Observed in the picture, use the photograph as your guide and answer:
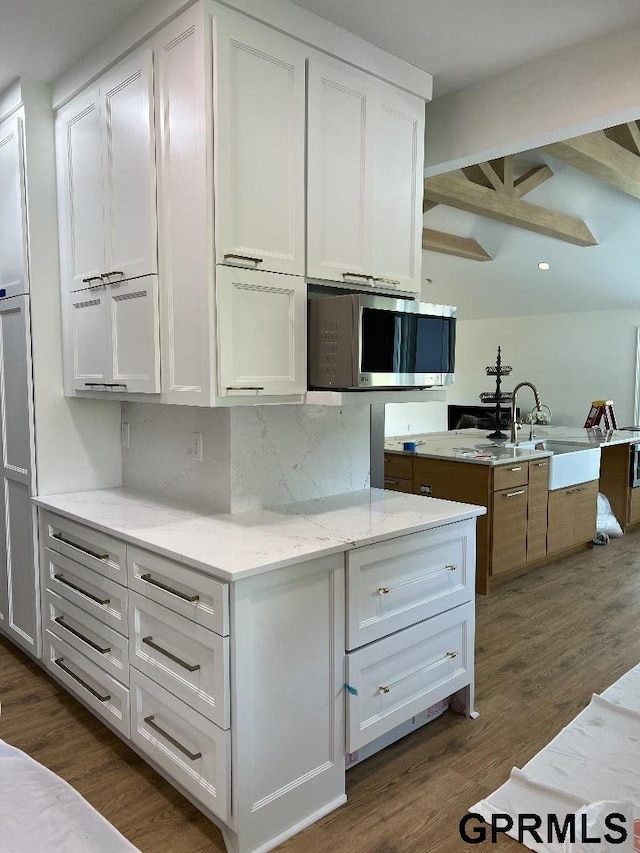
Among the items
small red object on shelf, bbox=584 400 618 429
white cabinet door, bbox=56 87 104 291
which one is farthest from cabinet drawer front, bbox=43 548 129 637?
small red object on shelf, bbox=584 400 618 429

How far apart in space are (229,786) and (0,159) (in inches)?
107

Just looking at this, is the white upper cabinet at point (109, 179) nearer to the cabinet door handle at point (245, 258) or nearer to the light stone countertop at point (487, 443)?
the cabinet door handle at point (245, 258)

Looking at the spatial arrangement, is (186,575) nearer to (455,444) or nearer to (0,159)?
(0,159)

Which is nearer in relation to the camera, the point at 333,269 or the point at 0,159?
the point at 333,269

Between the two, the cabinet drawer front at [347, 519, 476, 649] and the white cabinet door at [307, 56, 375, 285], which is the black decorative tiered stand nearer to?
the cabinet drawer front at [347, 519, 476, 649]

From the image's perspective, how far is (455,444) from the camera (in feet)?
15.6

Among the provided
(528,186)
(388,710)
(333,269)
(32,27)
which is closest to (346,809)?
(388,710)

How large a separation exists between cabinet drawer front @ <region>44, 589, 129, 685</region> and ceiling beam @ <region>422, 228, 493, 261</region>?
491 centimetres

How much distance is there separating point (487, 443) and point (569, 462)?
61 centimetres

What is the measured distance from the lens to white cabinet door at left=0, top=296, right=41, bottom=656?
2.73 m

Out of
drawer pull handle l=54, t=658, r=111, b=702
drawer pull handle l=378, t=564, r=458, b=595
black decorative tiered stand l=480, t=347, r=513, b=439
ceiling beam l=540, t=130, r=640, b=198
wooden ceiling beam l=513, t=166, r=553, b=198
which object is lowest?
drawer pull handle l=54, t=658, r=111, b=702

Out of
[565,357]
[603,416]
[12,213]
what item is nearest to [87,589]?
[12,213]

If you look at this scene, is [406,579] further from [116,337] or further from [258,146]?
[258,146]

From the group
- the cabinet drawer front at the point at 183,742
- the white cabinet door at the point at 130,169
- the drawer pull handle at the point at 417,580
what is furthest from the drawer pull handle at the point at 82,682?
the white cabinet door at the point at 130,169
